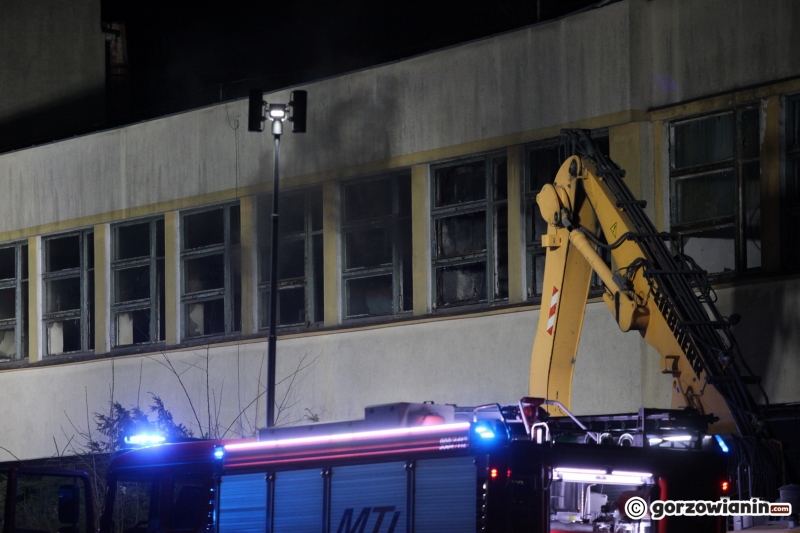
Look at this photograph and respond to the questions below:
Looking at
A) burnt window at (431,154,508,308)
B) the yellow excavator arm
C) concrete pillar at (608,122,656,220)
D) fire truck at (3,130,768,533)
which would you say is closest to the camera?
fire truck at (3,130,768,533)

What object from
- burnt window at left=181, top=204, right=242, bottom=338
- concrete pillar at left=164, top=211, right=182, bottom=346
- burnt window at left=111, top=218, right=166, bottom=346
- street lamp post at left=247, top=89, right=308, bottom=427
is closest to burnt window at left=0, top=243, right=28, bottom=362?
burnt window at left=111, top=218, right=166, bottom=346

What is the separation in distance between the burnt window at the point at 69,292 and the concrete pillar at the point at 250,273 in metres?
4.58

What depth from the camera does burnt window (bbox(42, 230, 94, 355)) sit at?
29938 millimetres

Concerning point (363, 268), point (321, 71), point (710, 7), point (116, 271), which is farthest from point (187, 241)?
point (710, 7)

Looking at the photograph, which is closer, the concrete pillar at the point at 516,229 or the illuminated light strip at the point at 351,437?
the illuminated light strip at the point at 351,437

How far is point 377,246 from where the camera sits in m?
25.4

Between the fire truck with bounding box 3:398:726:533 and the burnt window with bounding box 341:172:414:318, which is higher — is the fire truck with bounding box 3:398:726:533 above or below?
below

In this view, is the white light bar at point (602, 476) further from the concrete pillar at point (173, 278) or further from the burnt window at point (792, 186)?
the concrete pillar at point (173, 278)

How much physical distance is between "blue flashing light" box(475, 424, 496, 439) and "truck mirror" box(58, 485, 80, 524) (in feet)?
13.7

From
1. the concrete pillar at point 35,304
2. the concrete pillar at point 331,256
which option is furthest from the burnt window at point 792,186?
the concrete pillar at point 35,304

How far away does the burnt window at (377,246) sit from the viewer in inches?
982

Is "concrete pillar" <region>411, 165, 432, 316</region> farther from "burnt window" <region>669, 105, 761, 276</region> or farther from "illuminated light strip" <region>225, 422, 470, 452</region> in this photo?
"illuminated light strip" <region>225, 422, 470, 452</region>

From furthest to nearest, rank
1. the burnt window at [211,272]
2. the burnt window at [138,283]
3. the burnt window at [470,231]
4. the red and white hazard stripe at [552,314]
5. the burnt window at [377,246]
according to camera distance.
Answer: the burnt window at [138,283], the burnt window at [211,272], the burnt window at [377,246], the burnt window at [470,231], the red and white hazard stripe at [552,314]

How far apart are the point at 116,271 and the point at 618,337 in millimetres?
12239
